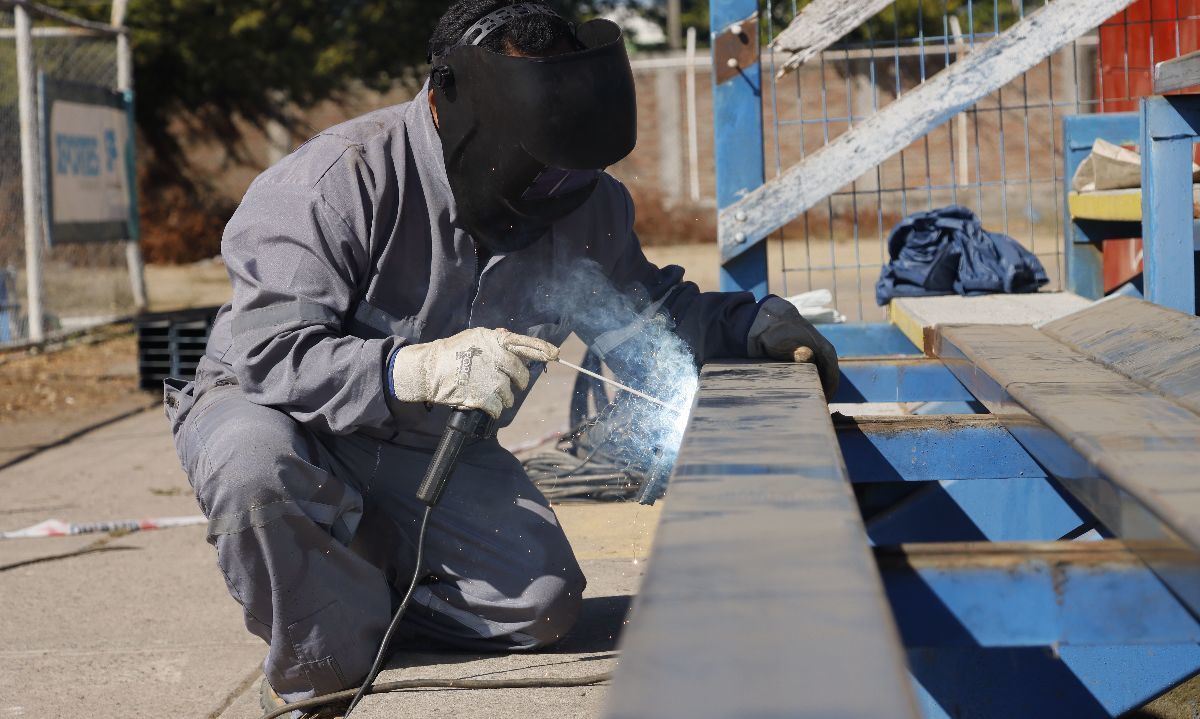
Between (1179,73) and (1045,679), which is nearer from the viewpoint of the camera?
(1045,679)

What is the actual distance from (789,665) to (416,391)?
163 centimetres

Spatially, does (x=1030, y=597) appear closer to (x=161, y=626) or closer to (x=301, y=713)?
(x=301, y=713)

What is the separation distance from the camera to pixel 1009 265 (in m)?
5.05

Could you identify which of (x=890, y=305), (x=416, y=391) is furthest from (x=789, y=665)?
(x=890, y=305)

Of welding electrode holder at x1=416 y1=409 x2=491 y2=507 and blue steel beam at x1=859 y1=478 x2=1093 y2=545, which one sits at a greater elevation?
welding electrode holder at x1=416 y1=409 x2=491 y2=507

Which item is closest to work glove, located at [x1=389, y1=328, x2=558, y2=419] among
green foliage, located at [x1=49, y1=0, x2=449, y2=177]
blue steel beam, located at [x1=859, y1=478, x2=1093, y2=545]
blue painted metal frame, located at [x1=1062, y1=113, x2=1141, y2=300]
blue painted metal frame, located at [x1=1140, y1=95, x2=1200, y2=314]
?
blue steel beam, located at [x1=859, y1=478, x2=1093, y2=545]

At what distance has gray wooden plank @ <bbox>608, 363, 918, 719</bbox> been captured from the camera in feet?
3.39

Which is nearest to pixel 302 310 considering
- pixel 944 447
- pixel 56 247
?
pixel 944 447

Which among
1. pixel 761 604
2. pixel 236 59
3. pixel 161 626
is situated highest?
pixel 236 59

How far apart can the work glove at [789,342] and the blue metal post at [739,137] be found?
148 cm

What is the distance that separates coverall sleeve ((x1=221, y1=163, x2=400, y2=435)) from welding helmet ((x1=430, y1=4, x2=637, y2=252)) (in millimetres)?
274

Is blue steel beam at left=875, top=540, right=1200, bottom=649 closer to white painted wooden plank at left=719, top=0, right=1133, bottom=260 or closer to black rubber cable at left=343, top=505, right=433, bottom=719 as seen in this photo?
black rubber cable at left=343, top=505, right=433, bottom=719

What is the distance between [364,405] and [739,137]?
7.56 feet

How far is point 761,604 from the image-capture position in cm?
121
